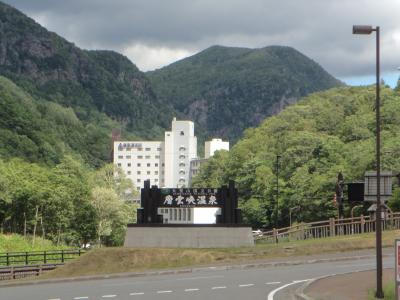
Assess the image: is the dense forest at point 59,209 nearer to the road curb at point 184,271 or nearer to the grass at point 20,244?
the grass at point 20,244

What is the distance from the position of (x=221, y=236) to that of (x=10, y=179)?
48.3m

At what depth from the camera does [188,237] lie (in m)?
42.0

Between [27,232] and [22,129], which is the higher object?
[22,129]

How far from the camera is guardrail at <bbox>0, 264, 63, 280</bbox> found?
1583 inches

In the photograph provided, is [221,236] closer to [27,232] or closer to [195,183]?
[27,232]

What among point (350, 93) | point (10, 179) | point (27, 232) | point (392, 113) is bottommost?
point (27, 232)

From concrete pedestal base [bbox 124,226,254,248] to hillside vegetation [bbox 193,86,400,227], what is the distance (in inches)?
1083

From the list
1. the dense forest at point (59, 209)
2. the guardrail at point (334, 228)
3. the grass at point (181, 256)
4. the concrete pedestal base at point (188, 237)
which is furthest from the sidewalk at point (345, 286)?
the dense forest at point (59, 209)

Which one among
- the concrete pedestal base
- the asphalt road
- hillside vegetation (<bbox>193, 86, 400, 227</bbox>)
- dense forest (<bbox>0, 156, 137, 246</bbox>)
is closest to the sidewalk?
the asphalt road

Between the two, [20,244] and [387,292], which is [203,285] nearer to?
[387,292]

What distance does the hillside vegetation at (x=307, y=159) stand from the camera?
263 feet

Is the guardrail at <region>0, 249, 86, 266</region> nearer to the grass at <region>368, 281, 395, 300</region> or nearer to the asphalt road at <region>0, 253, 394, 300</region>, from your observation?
the asphalt road at <region>0, 253, 394, 300</region>

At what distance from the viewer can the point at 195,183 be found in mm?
139750

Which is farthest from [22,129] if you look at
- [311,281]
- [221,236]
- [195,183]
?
[311,281]
